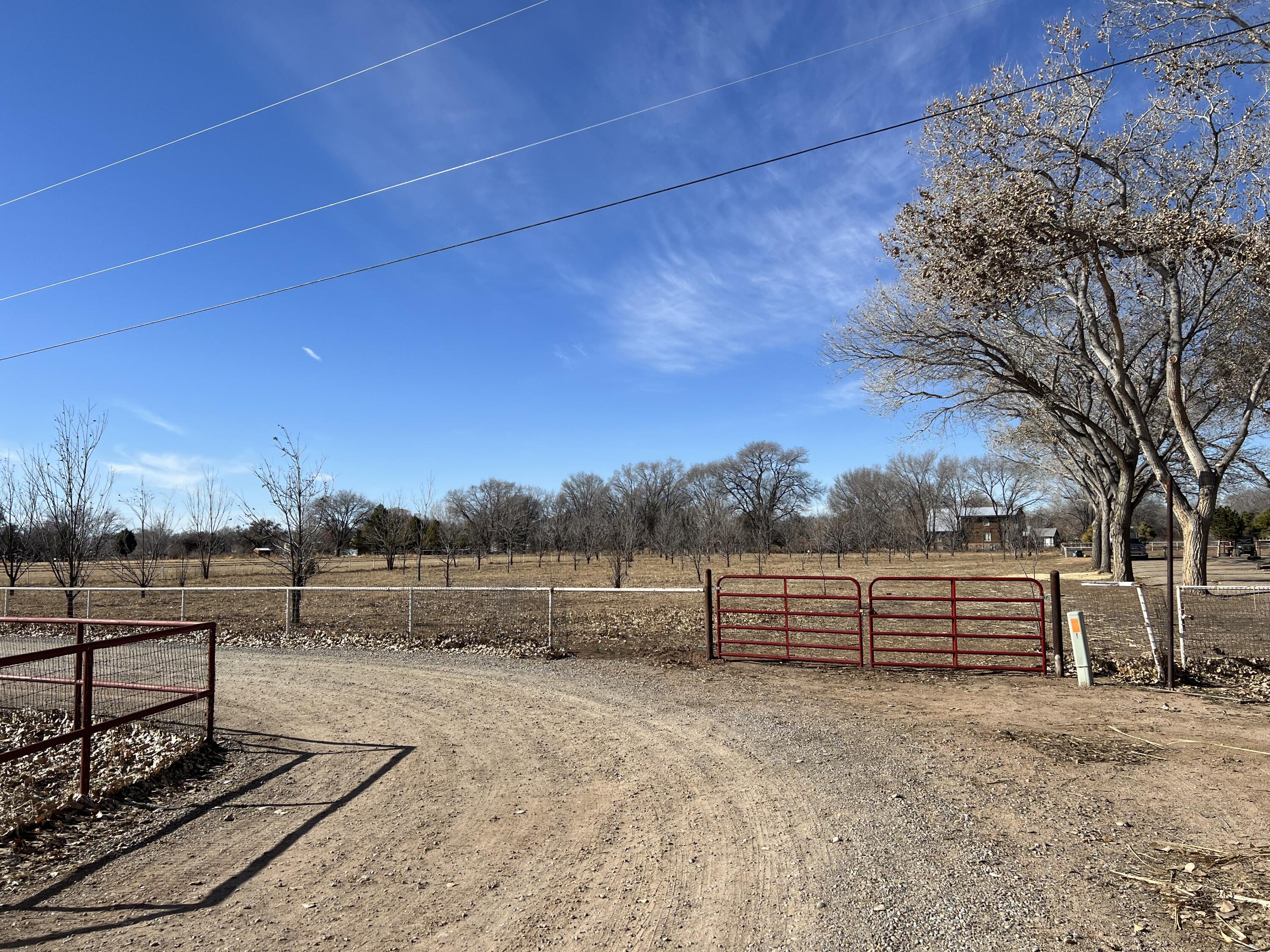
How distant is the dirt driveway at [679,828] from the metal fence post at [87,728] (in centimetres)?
79

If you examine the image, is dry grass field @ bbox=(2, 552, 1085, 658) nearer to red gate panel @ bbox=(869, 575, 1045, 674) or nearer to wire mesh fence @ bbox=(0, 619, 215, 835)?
red gate panel @ bbox=(869, 575, 1045, 674)

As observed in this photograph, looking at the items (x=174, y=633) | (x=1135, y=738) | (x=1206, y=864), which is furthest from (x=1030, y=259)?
(x=174, y=633)

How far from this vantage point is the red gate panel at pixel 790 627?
10953mm

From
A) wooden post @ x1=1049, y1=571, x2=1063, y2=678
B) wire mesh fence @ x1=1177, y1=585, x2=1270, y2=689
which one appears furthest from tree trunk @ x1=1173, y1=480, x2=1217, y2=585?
wooden post @ x1=1049, y1=571, x2=1063, y2=678

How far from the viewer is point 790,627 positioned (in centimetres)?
1341

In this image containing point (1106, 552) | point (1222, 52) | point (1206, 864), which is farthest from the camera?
point (1106, 552)

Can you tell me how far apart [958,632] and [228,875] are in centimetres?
1281

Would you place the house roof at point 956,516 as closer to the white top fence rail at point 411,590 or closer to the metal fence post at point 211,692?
the white top fence rail at point 411,590

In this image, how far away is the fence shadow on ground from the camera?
152 inches

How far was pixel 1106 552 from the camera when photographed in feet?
121

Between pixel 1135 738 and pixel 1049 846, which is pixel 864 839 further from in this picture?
pixel 1135 738

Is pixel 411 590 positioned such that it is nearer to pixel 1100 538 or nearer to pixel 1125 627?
pixel 1125 627

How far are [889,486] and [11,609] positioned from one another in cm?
7798

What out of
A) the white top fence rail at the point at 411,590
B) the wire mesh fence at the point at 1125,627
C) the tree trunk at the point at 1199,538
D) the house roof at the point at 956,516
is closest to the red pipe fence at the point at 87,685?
the white top fence rail at the point at 411,590
